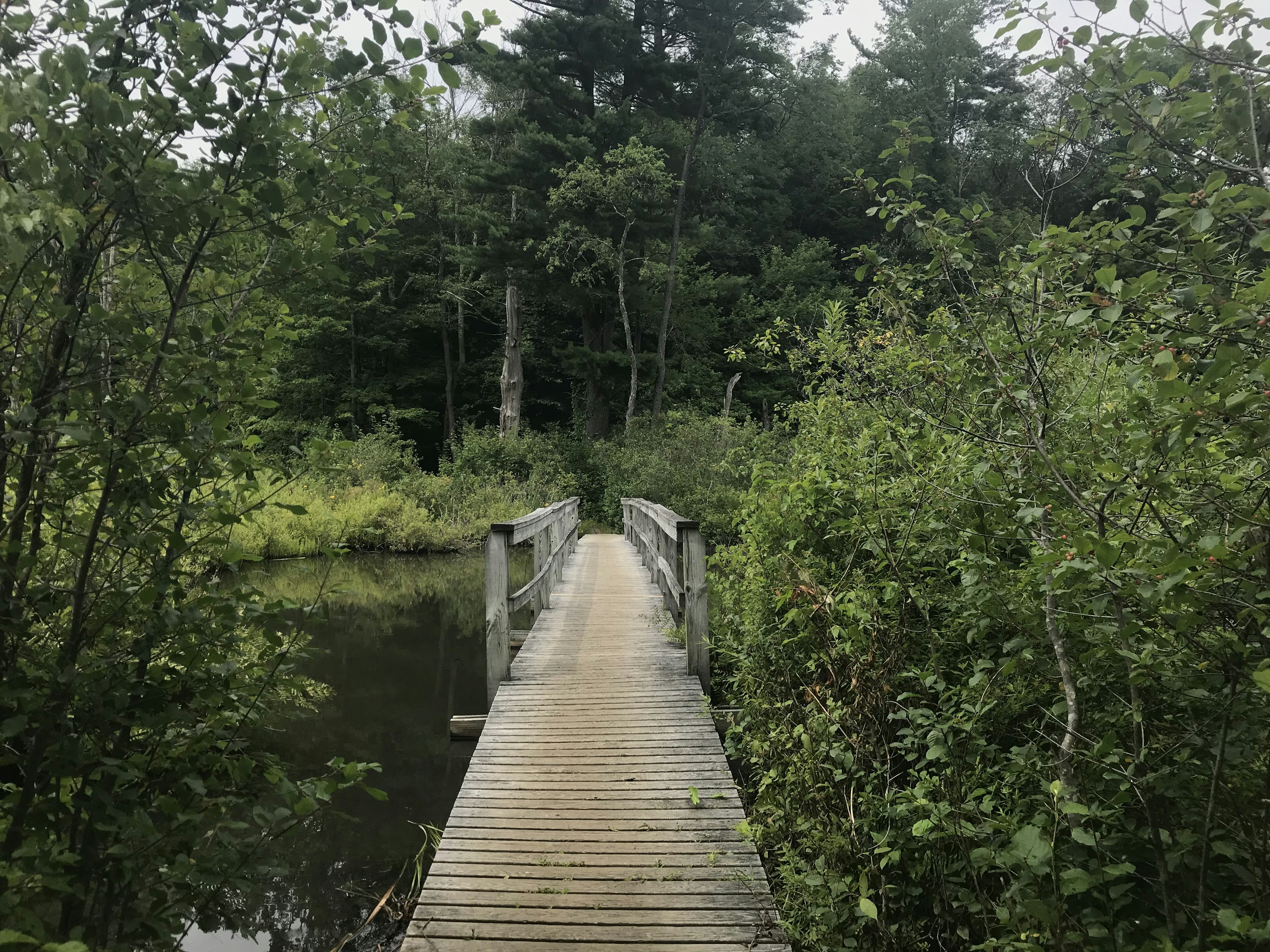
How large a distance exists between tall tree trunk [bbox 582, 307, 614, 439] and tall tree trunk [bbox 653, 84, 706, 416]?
1.55 metres

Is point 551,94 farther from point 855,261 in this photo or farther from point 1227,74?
point 1227,74

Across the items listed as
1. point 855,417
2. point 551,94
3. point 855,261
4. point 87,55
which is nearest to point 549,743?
point 855,417

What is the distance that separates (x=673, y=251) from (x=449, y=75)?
21.4 m

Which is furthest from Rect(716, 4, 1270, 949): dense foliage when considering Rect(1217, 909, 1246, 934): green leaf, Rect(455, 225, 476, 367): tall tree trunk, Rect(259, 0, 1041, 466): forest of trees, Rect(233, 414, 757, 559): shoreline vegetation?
Rect(455, 225, 476, 367): tall tree trunk

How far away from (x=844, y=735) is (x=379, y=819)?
10.8 ft

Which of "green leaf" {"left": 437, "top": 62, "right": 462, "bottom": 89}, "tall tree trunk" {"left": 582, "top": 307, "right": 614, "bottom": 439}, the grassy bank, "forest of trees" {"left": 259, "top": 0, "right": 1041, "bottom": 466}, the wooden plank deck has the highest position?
"forest of trees" {"left": 259, "top": 0, "right": 1041, "bottom": 466}

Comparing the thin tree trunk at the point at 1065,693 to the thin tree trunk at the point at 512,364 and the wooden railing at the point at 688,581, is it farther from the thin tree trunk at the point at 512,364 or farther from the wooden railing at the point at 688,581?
the thin tree trunk at the point at 512,364

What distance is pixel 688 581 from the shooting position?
4863mm

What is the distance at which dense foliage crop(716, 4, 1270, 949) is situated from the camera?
5.13ft

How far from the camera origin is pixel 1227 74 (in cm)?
158

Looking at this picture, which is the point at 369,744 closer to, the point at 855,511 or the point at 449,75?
the point at 855,511

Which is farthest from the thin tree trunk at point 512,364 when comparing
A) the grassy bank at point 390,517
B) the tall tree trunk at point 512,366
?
the grassy bank at point 390,517

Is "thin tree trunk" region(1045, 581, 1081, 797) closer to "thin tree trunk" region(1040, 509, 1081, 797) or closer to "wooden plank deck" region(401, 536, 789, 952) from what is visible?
"thin tree trunk" region(1040, 509, 1081, 797)

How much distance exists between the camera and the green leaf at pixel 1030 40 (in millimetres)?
1742
